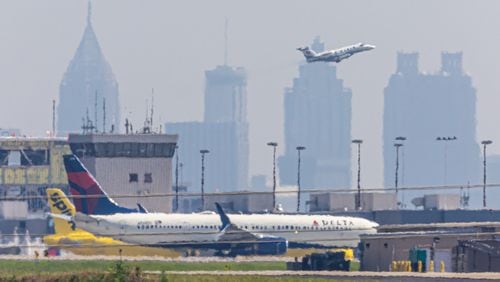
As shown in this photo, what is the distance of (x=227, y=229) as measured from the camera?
6914 inches

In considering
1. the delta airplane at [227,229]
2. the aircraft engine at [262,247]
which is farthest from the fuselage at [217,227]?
the aircraft engine at [262,247]

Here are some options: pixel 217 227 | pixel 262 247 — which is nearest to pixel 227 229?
pixel 217 227

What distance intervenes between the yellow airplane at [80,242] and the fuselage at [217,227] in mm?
1786

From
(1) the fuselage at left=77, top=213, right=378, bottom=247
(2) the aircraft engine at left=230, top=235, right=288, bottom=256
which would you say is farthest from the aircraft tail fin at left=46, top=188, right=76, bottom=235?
(2) the aircraft engine at left=230, top=235, right=288, bottom=256

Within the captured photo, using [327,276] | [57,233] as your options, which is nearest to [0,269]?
[327,276]

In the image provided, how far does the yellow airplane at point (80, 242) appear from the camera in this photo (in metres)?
158

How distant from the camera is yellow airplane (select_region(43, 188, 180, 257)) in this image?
158000 mm

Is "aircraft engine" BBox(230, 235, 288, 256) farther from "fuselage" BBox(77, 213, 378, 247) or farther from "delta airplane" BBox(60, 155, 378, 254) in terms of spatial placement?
"fuselage" BBox(77, 213, 378, 247)

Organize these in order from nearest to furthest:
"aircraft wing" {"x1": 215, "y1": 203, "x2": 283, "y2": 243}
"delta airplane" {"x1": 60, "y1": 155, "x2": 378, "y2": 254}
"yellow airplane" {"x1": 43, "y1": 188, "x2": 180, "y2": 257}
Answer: "yellow airplane" {"x1": 43, "y1": 188, "x2": 180, "y2": 257} < "aircraft wing" {"x1": 215, "y1": 203, "x2": 283, "y2": 243} < "delta airplane" {"x1": 60, "y1": 155, "x2": 378, "y2": 254}

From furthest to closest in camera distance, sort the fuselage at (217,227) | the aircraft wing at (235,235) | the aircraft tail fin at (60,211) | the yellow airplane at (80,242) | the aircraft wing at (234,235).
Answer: the aircraft tail fin at (60,211) → the fuselage at (217,227) → the aircraft wing at (235,235) → the aircraft wing at (234,235) → the yellow airplane at (80,242)

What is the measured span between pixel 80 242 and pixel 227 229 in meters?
12.4

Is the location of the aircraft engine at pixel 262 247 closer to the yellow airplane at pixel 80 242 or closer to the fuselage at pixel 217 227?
the fuselage at pixel 217 227

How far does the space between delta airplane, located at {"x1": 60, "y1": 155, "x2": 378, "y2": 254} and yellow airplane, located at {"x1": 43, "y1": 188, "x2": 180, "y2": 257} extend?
1490 millimetres

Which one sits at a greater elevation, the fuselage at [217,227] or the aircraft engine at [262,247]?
the fuselage at [217,227]
